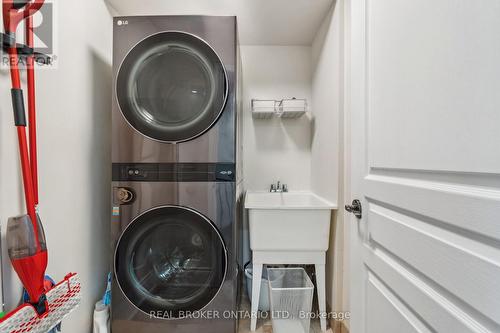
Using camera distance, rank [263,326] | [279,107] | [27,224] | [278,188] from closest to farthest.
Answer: [27,224] < [263,326] < [279,107] < [278,188]

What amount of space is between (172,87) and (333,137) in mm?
1106

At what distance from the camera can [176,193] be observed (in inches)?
49.0

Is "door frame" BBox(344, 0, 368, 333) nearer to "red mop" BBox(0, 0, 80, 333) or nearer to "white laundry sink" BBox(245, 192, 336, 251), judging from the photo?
"white laundry sink" BBox(245, 192, 336, 251)

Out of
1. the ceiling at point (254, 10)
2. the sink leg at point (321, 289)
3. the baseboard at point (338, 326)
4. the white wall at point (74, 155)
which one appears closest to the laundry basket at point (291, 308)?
the sink leg at point (321, 289)

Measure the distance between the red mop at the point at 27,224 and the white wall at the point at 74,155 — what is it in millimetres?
98

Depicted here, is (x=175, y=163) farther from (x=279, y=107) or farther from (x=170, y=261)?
(x=279, y=107)

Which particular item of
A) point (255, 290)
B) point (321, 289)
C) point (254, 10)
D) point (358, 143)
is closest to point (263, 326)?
point (255, 290)

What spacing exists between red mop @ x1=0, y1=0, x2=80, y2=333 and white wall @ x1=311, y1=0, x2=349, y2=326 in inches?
58.8

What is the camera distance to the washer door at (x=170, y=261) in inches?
48.9

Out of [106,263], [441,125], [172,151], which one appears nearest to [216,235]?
[172,151]

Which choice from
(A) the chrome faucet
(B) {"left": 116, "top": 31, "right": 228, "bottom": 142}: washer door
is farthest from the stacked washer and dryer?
(A) the chrome faucet

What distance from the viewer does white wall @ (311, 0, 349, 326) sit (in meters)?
1.45

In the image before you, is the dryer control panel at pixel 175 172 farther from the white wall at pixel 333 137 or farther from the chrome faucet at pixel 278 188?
the chrome faucet at pixel 278 188

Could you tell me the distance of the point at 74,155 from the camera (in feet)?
3.94
